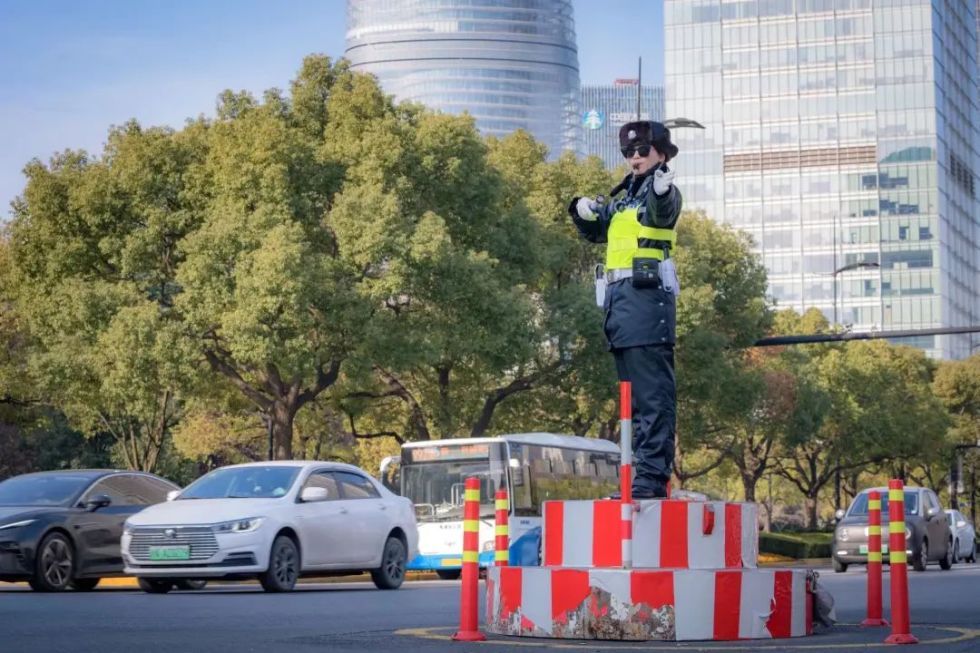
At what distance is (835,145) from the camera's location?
139500mm

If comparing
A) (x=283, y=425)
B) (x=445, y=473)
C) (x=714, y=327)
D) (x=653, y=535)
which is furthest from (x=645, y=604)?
(x=714, y=327)

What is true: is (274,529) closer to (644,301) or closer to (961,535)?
(644,301)

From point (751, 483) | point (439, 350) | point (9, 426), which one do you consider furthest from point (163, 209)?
point (751, 483)

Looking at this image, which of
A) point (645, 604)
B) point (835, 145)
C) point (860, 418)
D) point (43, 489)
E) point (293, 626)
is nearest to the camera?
point (645, 604)

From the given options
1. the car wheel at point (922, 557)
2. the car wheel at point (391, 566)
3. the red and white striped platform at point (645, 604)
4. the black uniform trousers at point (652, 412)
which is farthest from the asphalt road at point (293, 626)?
the car wheel at point (922, 557)

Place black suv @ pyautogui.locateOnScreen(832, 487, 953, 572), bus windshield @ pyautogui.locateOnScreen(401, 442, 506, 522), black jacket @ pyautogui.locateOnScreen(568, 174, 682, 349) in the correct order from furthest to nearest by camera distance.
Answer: black suv @ pyautogui.locateOnScreen(832, 487, 953, 572), bus windshield @ pyautogui.locateOnScreen(401, 442, 506, 522), black jacket @ pyautogui.locateOnScreen(568, 174, 682, 349)

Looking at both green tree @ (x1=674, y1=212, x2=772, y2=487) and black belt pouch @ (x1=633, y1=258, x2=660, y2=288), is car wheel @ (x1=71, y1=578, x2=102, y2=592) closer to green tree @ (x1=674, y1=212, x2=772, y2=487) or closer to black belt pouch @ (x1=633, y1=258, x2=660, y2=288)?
black belt pouch @ (x1=633, y1=258, x2=660, y2=288)

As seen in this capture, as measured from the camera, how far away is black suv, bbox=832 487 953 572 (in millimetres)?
31812

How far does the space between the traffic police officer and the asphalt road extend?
1608mm

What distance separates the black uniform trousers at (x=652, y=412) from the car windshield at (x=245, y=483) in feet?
29.1

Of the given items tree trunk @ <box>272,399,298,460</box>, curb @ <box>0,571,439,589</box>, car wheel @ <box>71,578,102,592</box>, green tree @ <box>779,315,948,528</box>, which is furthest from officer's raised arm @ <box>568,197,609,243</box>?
green tree @ <box>779,315,948,528</box>

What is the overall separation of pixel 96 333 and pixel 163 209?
10.4 ft

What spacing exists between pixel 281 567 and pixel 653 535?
30.0ft

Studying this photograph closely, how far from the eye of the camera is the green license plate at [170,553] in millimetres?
18188
